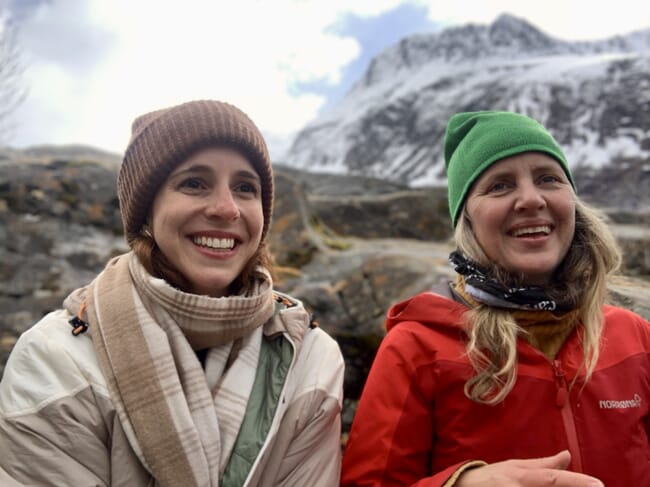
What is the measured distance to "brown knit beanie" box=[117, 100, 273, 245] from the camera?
2.11 m

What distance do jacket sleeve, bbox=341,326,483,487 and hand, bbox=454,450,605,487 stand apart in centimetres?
31

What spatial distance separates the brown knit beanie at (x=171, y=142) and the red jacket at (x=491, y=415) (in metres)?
1.20

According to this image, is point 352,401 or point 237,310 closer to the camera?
point 237,310

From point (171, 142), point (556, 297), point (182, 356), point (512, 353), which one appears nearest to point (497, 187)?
point (556, 297)

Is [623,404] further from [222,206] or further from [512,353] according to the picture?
[222,206]

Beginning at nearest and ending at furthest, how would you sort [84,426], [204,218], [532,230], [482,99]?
[84,426] → [204,218] → [532,230] → [482,99]

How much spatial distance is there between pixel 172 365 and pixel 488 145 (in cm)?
179

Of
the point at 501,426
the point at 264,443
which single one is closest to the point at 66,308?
the point at 264,443

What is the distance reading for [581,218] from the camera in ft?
7.86

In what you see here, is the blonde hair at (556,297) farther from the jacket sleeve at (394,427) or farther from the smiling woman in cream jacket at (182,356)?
the smiling woman in cream jacket at (182,356)

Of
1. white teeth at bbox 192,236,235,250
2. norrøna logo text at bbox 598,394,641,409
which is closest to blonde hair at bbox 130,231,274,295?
white teeth at bbox 192,236,235,250

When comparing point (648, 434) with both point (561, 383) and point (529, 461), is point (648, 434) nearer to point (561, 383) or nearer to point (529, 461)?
point (561, 383)

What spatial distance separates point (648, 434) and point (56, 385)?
8.18 ft

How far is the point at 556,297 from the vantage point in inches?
84.4
